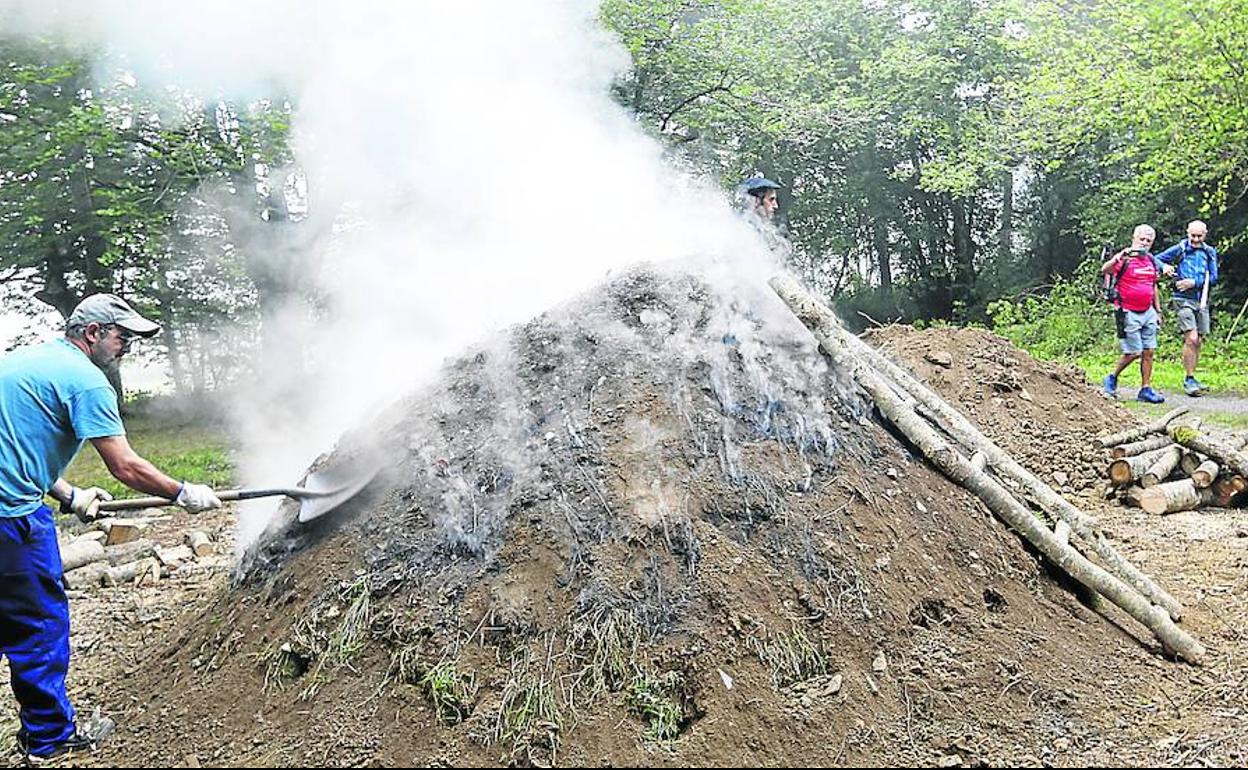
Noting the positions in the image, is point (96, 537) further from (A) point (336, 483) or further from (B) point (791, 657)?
(B) point (791, 657)

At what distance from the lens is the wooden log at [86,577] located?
598 cm

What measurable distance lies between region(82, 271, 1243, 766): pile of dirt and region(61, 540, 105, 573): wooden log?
278 centimetres

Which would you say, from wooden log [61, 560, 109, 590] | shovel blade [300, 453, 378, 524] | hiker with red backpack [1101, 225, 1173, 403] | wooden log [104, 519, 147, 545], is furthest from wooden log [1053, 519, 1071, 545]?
wooden log [104, 519, 147, 545]

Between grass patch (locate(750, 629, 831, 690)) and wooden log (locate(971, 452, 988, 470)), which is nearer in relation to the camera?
grass patch (locate(750, 629, 831, 690))

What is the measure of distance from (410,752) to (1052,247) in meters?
18.4

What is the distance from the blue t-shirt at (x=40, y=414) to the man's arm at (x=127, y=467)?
45 millimetres

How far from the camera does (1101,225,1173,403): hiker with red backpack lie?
29.7ft

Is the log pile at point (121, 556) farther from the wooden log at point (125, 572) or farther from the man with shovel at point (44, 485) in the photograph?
the man with shovel at point (44, 485)

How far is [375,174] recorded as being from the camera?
7.93 metres

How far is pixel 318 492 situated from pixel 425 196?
159 inches

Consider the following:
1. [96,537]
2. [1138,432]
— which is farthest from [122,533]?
[1138,432]

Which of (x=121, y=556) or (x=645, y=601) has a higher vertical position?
(x=645, y=601)

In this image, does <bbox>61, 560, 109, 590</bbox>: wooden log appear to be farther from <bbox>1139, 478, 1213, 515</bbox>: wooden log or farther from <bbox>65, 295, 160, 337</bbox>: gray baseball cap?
<bbox>1139, 478, 1213, 515</bbox>: wooden log

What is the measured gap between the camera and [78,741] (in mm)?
3604
